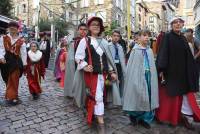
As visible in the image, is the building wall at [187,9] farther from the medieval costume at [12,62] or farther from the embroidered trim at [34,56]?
the medieval costume at [12,62]

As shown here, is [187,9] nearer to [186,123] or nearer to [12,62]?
[12,62]

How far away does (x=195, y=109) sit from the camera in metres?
6.14

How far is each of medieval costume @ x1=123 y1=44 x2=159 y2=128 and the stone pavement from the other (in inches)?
14.4

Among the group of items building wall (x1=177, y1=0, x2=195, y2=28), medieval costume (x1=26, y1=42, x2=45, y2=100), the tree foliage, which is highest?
building wall (x1=177, y1=0, x2=195, y2=28)

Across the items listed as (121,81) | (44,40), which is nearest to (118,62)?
(121,81)

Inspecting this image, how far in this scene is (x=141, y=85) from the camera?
19.5 ft

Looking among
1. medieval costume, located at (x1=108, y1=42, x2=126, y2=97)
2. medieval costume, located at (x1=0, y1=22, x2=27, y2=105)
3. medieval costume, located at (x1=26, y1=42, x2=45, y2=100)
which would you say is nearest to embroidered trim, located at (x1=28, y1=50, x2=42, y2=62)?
medieval costume, located at (x1=26, y1=42, x2=45, y2=100)

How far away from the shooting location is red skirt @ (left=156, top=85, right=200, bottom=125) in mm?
6184

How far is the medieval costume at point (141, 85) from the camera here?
19.5 ft

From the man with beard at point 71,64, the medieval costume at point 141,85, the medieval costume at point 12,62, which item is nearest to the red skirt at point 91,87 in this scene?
the medieval costume at point 141,85

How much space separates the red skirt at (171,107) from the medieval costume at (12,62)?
3.16 m

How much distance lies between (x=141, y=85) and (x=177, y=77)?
2.35 feet

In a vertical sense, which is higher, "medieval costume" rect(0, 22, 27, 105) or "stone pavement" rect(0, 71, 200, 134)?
"medieval costume" rect(0, 22, 27, 105)

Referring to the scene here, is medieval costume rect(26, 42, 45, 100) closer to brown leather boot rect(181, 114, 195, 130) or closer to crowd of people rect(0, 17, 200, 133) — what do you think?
crowd of people rect(0, 17, 200, 133)
